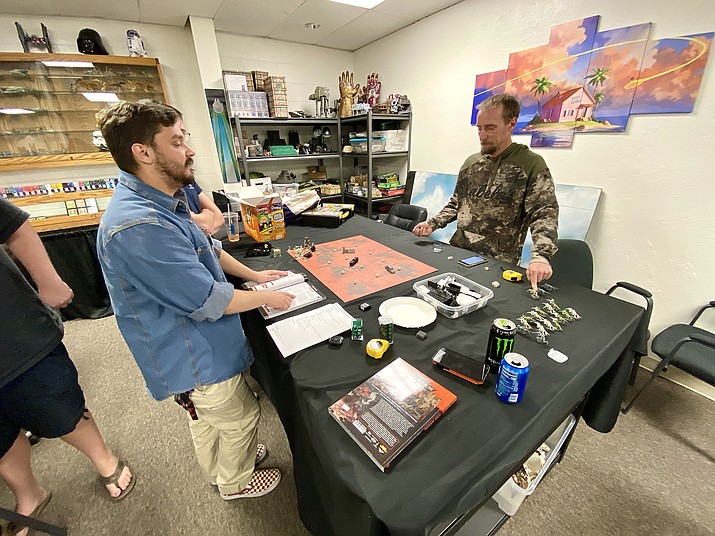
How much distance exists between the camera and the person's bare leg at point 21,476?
1181mm

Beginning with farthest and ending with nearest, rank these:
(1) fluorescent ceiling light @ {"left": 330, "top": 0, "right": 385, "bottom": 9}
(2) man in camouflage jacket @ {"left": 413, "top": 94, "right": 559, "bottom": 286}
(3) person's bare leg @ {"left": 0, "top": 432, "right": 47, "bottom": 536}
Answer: (1) fluorescent ceiling light @ {"left": 330, "top": 0, "right": 385, "bottom": 9}
(2) man in camouflage jacket @ {"left": 413, "top": 94, "right": 559, "bottom": 286}
(3) person's bare leg @ {"left": 0, "top": 432, "right": 47, "bottom": 536}

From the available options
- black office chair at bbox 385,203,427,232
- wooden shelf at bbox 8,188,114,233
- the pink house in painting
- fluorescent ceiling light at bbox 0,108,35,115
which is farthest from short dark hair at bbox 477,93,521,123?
fluorescent ceiling light at bbox 0,108,35,115

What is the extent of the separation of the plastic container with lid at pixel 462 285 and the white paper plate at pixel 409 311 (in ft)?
0.11

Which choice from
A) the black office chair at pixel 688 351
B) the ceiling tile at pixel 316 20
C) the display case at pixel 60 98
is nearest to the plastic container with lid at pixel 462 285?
the black office chair at pixel 688 351

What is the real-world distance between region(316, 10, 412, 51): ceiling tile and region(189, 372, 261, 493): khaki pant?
130 inches

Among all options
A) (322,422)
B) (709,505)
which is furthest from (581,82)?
(322,422)

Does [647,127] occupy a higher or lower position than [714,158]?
higher

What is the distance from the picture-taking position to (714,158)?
160cm

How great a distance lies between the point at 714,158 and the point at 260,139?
12.4 feet

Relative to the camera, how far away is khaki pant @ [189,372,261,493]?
41.4 inches

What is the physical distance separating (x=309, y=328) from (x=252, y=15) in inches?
124

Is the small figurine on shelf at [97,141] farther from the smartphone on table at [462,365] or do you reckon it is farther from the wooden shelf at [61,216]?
the smartphone on table at [462,365]

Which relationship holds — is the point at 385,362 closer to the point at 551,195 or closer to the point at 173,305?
the point at 173,305

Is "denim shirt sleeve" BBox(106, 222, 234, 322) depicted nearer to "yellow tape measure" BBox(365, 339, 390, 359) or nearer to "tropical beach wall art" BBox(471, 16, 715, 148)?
"yellow tape measure" BBox(365, 339, 390, 359)
